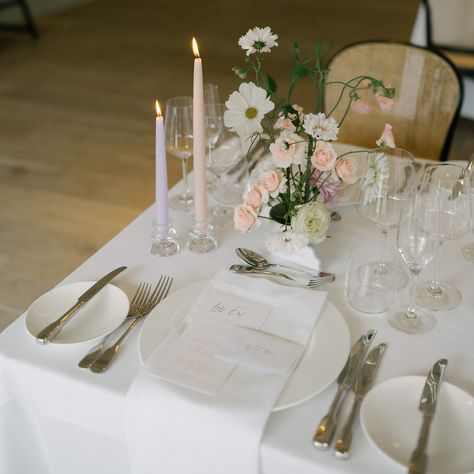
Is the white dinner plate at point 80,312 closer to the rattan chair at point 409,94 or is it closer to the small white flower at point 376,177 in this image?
the small white flower at point 376,177

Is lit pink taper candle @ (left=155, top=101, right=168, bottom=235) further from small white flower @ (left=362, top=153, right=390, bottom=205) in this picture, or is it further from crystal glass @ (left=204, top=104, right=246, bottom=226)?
small white flower @ (left=362, top=153, right=390, bottom=205)

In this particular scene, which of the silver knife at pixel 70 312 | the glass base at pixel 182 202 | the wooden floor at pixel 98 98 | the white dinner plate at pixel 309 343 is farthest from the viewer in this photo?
the wooden floor at pixel 98 98

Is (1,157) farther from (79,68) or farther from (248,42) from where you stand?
(248,42)

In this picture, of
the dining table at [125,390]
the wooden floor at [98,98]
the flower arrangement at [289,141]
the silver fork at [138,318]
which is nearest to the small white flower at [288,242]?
the flower arrangement at [289,141]

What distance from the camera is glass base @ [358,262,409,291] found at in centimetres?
109

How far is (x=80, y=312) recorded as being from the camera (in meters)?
1.08

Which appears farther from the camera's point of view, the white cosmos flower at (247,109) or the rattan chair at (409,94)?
the rattan chair at (409,94)

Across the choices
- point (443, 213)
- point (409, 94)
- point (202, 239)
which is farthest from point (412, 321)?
point (409, 94)

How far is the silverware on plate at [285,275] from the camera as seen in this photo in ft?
3.76

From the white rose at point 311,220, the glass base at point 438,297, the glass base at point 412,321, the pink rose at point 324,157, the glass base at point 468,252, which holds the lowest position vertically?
the glass base at point 412,321

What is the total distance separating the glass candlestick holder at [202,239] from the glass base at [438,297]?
43 cm

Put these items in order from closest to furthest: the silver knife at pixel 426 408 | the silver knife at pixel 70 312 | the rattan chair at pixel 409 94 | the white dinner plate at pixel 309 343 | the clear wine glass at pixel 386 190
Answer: the silver knife at pixel 426 408
the white dinner plate at pixel 309 343
the silver knife at pixel 70 312
the clear wine glass at pixel 386 190
the rattan chair at pixel 409 94

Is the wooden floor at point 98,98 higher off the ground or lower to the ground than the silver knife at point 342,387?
lower

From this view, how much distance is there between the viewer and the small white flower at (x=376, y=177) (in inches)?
42.4
